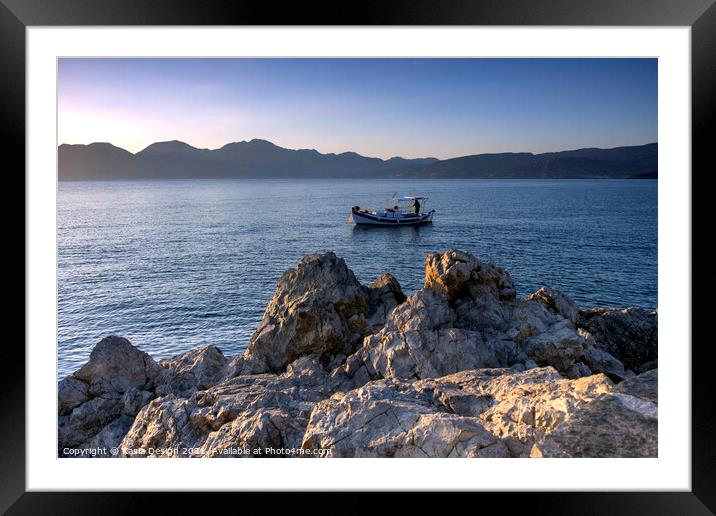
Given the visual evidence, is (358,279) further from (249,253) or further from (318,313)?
(318,313)

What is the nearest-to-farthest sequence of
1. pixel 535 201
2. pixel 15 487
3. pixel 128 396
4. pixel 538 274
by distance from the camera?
pixel 15 487
pixel 128 396
pixel 538 274
pixel 535 201

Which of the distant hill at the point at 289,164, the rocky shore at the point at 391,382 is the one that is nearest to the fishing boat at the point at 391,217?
the distant hill at the point at 289,164

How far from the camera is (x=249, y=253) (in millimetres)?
29359

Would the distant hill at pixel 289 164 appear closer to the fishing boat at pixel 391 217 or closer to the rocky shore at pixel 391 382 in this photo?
the fishing boat at pixel 391 217

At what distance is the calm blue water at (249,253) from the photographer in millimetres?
17875

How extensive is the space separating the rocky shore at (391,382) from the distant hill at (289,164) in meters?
32.4

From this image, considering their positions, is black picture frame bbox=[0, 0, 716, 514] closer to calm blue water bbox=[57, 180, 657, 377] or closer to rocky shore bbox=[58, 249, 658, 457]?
rocky shore bbox=[58, 249, 658, 457]

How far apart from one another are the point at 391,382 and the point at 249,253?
83.3ft

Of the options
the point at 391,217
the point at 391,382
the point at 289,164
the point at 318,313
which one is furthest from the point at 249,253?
the point at 289,164

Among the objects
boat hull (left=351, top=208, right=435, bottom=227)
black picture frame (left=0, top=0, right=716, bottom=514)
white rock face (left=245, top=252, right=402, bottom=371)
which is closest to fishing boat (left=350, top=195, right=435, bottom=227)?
boat hull (left=351, top=208, right=435, bottom=227)

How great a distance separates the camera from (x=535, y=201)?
53406 mm

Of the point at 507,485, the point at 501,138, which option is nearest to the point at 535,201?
the point at 501,138
